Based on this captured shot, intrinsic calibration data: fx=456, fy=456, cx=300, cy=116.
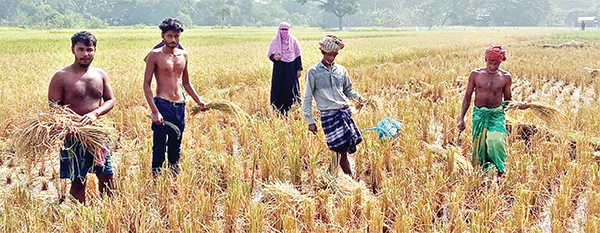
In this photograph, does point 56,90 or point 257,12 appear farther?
point 257,12

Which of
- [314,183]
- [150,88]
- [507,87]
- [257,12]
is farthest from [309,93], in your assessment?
[257,12]

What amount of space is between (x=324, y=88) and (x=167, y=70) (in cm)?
119

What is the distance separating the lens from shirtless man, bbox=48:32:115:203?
273 centimetres

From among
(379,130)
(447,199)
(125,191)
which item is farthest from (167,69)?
(447,199)

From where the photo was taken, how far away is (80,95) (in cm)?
278

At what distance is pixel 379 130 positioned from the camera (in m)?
3.97

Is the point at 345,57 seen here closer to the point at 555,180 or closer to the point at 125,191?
the point at 555,180

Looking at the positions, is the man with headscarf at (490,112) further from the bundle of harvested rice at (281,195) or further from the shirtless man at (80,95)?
the shirtless man at (80,95)

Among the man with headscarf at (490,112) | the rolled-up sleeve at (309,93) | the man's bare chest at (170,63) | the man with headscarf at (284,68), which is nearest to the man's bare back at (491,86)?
the man with headscarf at (490,112)

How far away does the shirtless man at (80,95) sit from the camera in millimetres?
2734

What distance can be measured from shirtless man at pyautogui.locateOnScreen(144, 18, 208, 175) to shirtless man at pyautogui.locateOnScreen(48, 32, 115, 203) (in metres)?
0.41

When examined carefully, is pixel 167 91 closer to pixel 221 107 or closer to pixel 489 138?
pixel 221 107

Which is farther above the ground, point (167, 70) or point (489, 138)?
point (167, 70)

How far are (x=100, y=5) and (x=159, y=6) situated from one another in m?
10.1
